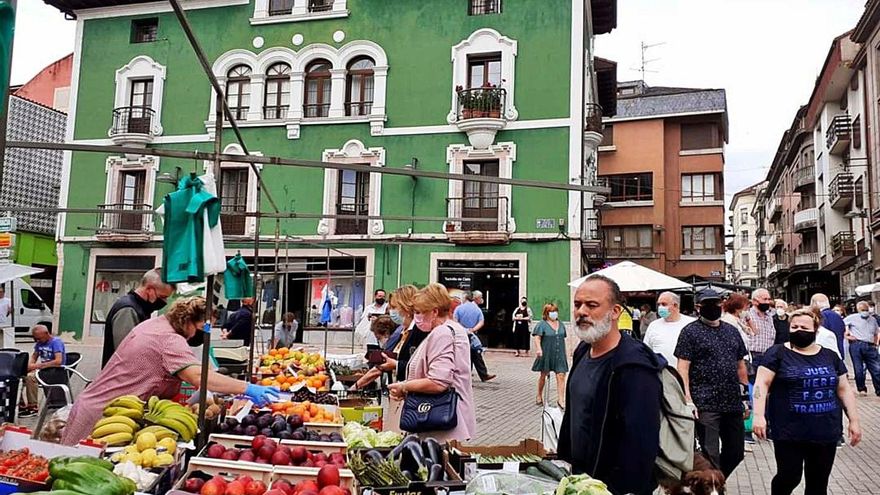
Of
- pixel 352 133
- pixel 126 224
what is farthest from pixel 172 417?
pixel 126 224

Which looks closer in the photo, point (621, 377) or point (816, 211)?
point (621, 377)

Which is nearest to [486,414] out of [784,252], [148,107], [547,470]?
[547,470]

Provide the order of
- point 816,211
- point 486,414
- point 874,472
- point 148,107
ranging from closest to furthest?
point 874,472 < point 486,414 < point 148,107 < point 816,211

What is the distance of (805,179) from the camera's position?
3925 cm

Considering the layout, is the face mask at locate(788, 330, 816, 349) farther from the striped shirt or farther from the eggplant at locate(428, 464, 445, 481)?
the striped shirt

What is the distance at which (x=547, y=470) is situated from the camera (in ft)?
11.6

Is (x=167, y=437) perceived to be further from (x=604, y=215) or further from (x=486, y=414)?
(x=604, y=215)

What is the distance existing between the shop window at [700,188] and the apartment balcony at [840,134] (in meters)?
6.91

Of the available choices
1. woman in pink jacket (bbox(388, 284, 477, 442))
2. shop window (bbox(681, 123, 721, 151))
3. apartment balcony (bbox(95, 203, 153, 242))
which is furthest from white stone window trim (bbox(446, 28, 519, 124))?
shop window (bbox(681, 123, 721, 151))

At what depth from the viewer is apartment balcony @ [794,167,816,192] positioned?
38.6 metres

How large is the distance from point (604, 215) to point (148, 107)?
2444 centimetres

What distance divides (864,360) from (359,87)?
17.4 meters

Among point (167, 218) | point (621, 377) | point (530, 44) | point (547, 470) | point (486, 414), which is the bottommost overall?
point (486, 414)

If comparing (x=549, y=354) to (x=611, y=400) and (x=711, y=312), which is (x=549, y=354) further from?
(x=611, y=400)
